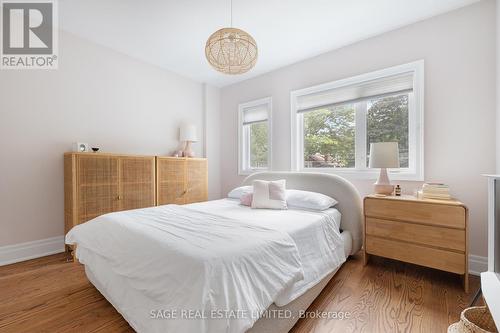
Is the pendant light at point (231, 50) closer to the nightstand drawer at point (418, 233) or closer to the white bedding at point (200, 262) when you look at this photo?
the white bedding at point (200, 262)

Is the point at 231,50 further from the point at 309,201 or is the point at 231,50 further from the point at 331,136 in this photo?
the point at 331,136

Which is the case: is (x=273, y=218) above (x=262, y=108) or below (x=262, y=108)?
below

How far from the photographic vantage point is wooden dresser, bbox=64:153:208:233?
2.56 m

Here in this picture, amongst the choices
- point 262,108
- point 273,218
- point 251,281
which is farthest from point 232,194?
point 251,281

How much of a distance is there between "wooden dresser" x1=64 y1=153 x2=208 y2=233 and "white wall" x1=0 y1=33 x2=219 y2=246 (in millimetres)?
219

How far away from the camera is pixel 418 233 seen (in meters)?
2.05

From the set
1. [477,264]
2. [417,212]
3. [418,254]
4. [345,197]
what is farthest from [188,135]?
[477,264]

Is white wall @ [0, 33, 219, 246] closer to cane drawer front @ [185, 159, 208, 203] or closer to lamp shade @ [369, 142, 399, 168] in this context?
cane drawer front @ [185, 159, 208, 203]

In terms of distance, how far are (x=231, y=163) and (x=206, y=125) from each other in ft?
2.85

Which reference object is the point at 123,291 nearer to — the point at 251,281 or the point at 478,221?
the point at 251,281

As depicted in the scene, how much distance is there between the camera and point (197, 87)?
4.23 m

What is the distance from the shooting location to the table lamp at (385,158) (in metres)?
2.29

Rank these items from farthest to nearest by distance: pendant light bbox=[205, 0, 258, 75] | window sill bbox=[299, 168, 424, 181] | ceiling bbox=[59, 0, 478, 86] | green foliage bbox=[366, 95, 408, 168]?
green foliage bbox=[366, 95, 408, 168] → window sill bbox=[299, 168, 424, 181] → ceiling bbox=[59, 0, 478, 86] → pendant light bbox=[205, 0, 258, 75]
